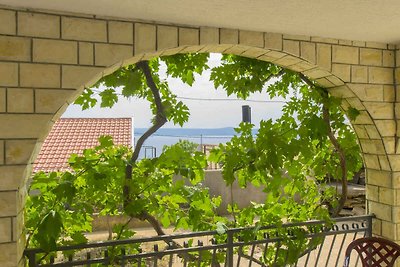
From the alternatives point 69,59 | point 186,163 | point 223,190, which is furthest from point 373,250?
point 223,190

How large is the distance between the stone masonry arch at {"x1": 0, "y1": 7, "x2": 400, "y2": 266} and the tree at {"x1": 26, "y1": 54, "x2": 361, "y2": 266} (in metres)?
0.29

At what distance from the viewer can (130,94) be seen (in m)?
2.53

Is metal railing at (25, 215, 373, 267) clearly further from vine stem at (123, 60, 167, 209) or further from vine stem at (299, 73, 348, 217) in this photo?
vine stem at (123, 60, 167, 209)

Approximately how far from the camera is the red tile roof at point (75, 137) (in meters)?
7.81

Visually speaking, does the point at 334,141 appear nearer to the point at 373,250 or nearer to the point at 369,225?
the point at 369,225

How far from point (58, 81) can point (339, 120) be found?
6.89 feet

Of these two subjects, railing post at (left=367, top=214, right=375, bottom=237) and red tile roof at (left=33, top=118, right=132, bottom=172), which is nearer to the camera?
railing post at (left=367, top=214, right=375, bottom=237)

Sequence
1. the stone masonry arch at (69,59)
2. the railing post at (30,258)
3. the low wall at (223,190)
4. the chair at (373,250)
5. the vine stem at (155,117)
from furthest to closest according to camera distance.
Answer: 1. the low wall at (223,190)
2. the vine stem at (155,117)
3. the chair at (373,250)
4. the railing post at (30,258)
5. the stone masonry arch at (69,59)

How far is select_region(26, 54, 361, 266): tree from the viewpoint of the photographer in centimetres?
212

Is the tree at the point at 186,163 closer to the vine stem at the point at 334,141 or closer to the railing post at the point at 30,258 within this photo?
the vine stem at the point at 334,141

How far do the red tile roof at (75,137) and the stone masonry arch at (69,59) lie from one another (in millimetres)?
5739

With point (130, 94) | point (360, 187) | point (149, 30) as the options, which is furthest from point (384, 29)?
point (360, 187)

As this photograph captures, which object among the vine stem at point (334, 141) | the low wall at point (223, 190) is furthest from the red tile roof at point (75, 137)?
the vine stem at point (334, 141)

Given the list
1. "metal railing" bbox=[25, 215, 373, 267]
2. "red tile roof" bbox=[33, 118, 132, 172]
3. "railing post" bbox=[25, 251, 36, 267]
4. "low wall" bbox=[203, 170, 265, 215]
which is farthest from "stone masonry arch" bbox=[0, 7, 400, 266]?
"low wall" bbox=[203, 170, 265, 215]
